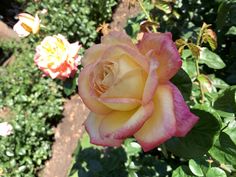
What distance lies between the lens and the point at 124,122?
66 centimetres

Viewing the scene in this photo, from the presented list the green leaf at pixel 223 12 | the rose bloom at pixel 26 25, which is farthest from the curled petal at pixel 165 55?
the rose bloom at pixel 26 25

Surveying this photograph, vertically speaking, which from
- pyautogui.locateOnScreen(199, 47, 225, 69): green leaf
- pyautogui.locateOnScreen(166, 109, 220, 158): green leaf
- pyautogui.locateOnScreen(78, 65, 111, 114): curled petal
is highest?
pyautogui.locateOnScreen(78, 65, 111, 114): curled petal

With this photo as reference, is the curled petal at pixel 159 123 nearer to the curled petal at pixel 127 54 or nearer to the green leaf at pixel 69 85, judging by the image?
the curled petal at pixel 127 54

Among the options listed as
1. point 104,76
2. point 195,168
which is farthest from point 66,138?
point 104,76

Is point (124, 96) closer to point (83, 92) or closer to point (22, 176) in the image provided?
point (83, 92)

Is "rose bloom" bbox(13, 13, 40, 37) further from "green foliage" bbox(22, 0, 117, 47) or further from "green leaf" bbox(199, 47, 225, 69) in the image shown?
"green foliage" bbox(22, 0, 117, 47)

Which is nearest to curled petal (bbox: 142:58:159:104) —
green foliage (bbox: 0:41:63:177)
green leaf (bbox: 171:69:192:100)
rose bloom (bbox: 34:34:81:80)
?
green leaf (bbox: 171:69:192:100)

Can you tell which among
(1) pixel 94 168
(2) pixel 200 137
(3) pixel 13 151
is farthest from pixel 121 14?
(2) pixel 200 137

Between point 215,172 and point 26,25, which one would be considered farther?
point 26,25

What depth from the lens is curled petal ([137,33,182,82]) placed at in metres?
0.67

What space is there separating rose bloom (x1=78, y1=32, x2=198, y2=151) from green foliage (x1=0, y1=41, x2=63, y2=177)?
2.05 metres

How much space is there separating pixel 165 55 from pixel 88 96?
144mm

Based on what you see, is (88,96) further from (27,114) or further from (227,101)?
(27,114)

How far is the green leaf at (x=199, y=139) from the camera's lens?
0.80 m
